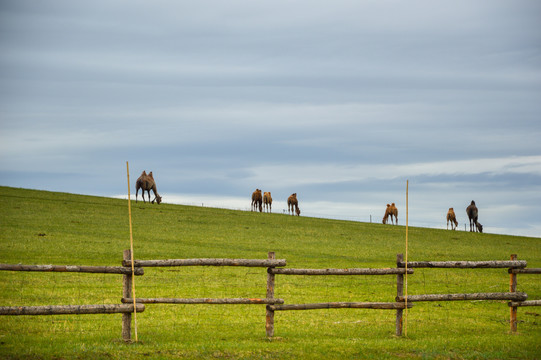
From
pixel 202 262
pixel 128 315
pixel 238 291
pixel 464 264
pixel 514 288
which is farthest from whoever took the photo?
pixel 238 291

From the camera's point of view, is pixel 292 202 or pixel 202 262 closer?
pixel 202 262

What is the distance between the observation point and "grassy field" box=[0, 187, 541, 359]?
11.3m

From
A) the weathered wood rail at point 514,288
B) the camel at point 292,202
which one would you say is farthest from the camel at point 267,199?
the weathered wood rail at point 514,288

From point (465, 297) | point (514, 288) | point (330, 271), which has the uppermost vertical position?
point (330, 271)

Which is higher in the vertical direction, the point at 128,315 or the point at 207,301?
the point at 207,301

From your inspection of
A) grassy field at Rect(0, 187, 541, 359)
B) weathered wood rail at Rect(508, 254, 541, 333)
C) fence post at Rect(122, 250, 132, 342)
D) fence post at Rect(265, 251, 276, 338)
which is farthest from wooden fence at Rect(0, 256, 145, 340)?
weathered wood rail at Rect(508, 254, 541, 333)

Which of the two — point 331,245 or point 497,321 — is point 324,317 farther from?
point 331,245

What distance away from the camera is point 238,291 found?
61.7ft

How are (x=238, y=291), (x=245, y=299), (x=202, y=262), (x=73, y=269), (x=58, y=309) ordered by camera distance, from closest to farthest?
(x=58, y=309) → (x=73, y=269) → (x=202, y=262) → (x=245, y=299) → (x=238, y=291)

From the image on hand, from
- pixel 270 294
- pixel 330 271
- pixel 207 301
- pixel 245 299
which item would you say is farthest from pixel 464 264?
pixel 207 301

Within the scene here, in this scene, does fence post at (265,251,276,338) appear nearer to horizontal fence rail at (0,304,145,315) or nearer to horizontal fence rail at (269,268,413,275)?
horizontal fence rail at (269,268,413,275)

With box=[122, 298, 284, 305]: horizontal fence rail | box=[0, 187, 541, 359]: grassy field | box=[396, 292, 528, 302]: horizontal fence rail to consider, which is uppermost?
box=[122, 298, 284, 305]: horizontal fence rail

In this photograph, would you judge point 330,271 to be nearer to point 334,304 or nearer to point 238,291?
point 334,304

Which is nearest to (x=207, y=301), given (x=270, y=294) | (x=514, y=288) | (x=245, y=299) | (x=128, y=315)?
(x=245, y=299)
